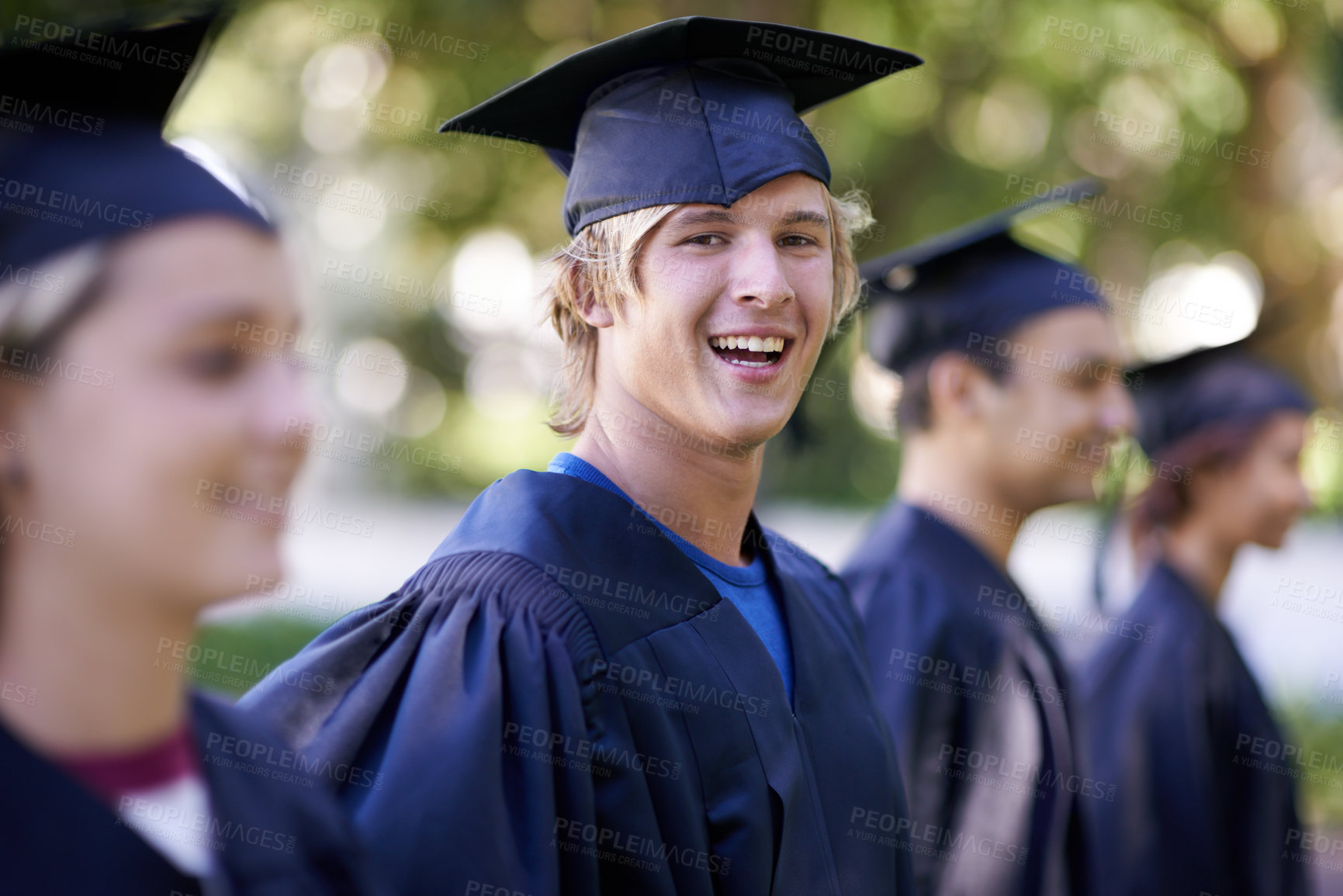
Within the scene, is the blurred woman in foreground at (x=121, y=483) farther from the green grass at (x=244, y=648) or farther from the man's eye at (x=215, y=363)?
the green grass at (x=244, y=648)

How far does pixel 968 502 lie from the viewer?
3.46 meters

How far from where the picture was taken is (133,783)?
1.03m

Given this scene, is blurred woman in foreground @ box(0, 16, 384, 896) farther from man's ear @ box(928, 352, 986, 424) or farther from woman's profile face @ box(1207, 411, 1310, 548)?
woman's profile face @ box(1207, 411, 1310, 548)

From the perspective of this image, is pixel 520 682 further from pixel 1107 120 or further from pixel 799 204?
pixel 1107 120

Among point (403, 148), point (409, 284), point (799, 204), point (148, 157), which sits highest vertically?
point (403, 148)

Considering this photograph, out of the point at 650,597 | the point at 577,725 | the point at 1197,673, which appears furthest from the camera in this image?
the point at 1197,673

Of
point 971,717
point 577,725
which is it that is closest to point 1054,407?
point 971,717

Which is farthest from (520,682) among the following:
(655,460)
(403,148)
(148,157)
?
(403,148)

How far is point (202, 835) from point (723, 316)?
4.10 ft

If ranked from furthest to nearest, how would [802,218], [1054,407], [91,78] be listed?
[1054,407] → [802,218] → [91,78]

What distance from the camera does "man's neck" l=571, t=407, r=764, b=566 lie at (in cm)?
212

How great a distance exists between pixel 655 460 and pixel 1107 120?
9.60m

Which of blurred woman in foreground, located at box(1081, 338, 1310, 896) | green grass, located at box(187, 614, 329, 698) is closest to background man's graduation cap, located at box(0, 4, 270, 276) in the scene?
blurred woman in foreground, located at box(1081, 338, 1310, 896)

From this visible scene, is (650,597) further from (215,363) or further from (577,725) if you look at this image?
(215,363)
